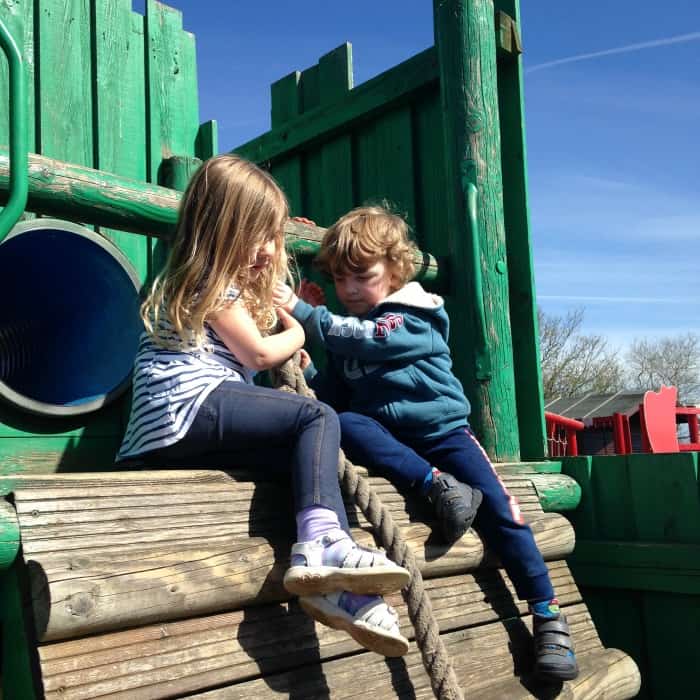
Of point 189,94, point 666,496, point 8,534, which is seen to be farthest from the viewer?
point 189,94

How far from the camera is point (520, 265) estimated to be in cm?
347

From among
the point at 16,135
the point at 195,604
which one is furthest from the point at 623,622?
the point at 16,135

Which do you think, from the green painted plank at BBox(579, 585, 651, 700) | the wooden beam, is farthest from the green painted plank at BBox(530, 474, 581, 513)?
the wooden beam

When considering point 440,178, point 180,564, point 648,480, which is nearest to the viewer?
point 180,564

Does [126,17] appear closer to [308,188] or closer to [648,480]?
[308,188]

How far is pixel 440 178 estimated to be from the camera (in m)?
3.63

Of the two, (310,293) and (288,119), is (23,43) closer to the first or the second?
(288,119)

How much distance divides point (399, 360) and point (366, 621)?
1.04 meters

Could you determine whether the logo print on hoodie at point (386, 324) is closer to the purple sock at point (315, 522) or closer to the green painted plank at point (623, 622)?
the purple sock at point (315, 522)

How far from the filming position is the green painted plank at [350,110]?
12.0 ft

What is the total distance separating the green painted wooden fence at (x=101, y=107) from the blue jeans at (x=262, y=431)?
134 cm

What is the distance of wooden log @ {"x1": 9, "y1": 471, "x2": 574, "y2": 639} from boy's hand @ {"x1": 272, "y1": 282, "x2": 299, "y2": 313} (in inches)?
27.0

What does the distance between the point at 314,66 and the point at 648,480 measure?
8.83ft

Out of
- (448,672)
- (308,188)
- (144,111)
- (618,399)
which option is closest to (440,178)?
(308,188)
